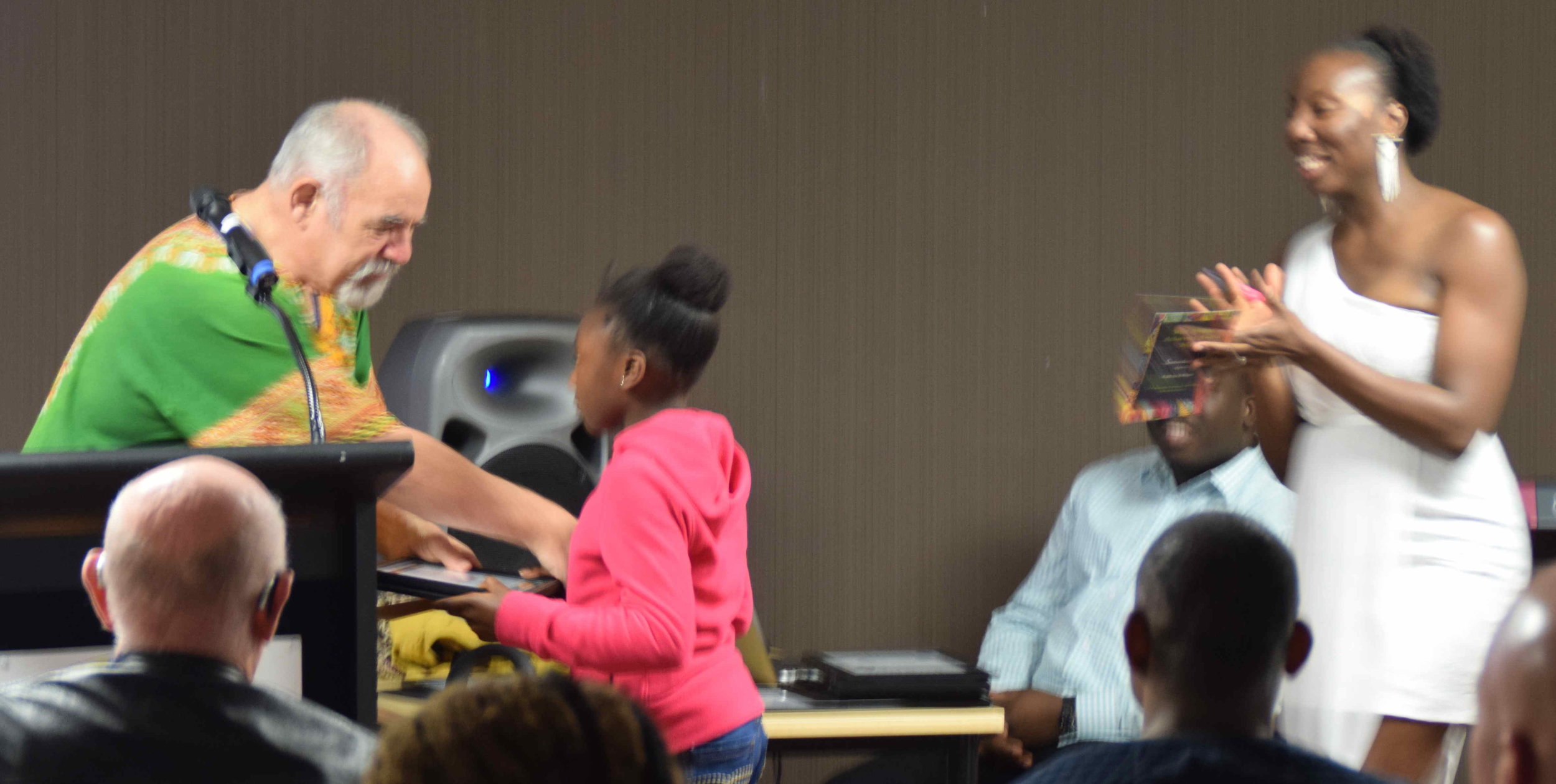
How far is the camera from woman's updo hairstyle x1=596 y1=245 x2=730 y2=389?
2.05m

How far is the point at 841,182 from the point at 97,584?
266cm

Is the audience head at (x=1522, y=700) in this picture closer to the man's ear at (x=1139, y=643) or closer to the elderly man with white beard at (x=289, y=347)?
the man's ear at (x=1139, y=643)

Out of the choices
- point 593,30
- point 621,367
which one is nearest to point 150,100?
point 593,30

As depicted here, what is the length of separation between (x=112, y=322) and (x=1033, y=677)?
6.60ft

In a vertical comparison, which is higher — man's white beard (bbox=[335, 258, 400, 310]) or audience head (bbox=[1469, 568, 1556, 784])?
audience head (bbox=[1469, 568, 1556, 784])

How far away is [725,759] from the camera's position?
6.39 ft

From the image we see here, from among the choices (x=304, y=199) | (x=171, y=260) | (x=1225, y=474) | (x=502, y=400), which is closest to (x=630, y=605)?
(x=171, y=260)

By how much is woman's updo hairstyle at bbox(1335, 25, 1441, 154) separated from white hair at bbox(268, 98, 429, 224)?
1512mm

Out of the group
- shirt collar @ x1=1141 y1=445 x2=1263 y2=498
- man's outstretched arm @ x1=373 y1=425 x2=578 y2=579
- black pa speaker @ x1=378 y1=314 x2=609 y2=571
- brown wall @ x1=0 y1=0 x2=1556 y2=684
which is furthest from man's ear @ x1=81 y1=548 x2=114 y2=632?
shirt collar @ x1=1141 y1=445 x2=1263 y2=498

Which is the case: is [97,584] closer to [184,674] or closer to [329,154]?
[184,674]

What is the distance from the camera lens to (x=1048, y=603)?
3.32m

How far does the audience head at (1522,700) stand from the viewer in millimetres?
681

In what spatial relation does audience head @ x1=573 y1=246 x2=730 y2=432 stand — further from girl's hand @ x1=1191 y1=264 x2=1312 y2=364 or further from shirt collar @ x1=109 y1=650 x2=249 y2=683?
shirt collar @ x1=109 y1=650 x2=249 y2=683

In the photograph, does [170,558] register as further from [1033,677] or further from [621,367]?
[1033,677]
